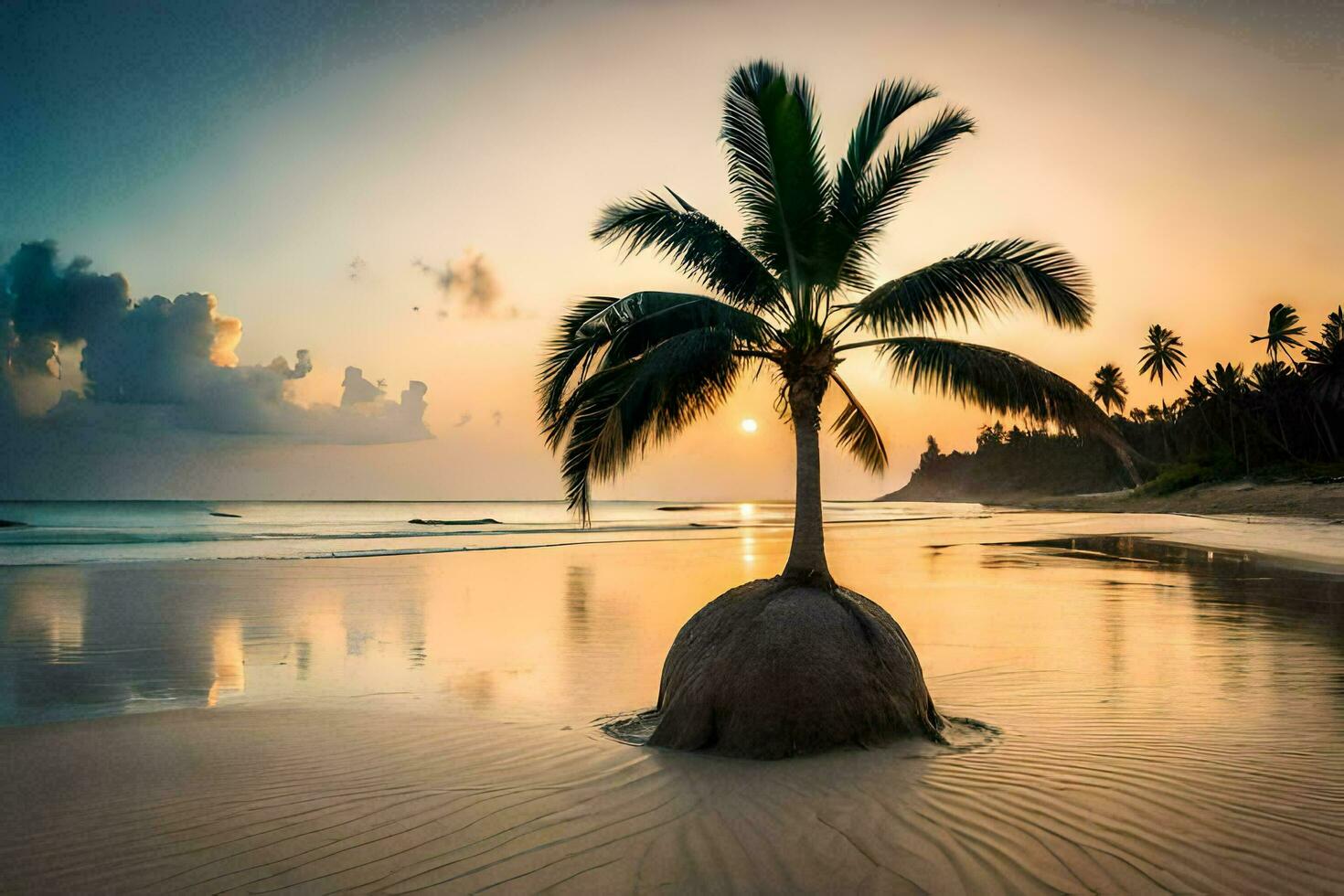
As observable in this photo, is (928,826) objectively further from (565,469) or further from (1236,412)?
(1236,412)

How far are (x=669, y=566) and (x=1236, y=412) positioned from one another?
69616 mm

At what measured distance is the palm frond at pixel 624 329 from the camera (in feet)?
24.4

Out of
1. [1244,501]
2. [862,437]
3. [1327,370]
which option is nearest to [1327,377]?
[1327,370]

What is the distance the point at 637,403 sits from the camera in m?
7.43

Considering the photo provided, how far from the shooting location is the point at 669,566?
2381cm

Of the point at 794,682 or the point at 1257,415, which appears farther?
the point at 1257,415

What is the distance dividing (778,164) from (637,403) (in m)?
2.62

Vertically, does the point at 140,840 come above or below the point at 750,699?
below

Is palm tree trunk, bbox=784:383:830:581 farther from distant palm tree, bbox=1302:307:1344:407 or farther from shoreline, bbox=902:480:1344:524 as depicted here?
distant palm tree, bbox=1302:307:1344:407

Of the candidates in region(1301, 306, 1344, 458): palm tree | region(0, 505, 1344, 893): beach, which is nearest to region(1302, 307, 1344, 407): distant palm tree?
region(1301, 306, 1344, 458): palm tree

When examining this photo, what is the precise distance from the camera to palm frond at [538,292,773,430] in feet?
24.4

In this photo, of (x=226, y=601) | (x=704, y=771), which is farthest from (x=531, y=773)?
(x=226, y=601)

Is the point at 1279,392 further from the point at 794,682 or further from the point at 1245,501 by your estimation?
the point at 794,682

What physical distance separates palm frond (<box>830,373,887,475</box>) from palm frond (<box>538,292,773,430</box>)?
249 centimetres
